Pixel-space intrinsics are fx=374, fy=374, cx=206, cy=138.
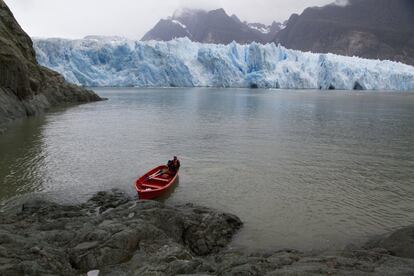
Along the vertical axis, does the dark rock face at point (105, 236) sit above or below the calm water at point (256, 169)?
above

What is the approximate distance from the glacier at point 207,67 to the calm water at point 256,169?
62.3 meters

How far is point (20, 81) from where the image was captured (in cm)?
3297

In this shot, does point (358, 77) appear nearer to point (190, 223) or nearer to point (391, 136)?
point (391, 136)

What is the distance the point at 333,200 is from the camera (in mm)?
13961

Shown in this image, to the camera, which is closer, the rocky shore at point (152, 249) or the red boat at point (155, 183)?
the rocky shore at point (152, 249)

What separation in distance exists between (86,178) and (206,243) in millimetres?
8090

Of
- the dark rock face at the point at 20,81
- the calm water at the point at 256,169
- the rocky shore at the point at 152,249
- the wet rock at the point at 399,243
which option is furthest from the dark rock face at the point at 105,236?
the dark rock face at the point at 20,81

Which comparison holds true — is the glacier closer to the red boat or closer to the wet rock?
the red boat

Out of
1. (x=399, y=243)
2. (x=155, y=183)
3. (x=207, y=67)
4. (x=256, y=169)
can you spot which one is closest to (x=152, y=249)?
(x=399, y=243)

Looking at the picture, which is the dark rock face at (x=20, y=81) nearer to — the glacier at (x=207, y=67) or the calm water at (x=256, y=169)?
the calm water at (x=256, y=169)

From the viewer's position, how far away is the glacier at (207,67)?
90750mm

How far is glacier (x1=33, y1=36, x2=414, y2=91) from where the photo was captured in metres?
90.8

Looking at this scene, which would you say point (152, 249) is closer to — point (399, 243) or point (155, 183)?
point (399, 243)

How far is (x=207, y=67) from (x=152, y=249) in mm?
93177
